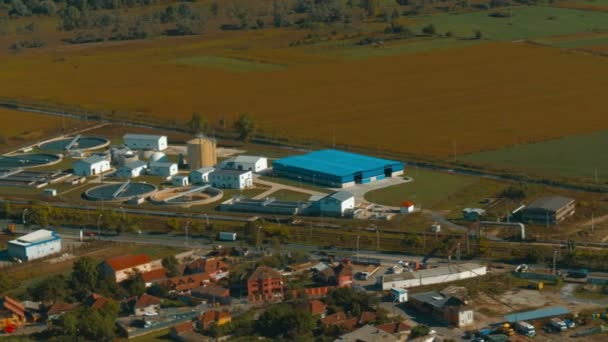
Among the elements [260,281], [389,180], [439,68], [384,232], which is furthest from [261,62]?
[260,281]

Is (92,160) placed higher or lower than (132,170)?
higher

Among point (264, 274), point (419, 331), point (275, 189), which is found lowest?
point (275, 189)

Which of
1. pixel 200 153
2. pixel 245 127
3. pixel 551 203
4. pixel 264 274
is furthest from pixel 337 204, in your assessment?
pixel 245 127

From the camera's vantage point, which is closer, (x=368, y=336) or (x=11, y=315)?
(x=368, y=336)

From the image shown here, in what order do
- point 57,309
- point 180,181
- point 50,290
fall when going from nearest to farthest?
point 57,309
point 50,290
point 180,181

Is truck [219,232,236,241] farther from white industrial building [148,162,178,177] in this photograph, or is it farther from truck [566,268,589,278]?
truck [566,268,589,278]

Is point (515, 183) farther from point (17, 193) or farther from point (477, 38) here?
point (477, 38)

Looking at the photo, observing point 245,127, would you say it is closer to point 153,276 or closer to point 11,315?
point 153,276

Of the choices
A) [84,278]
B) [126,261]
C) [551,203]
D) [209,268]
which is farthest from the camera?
[551,203]
